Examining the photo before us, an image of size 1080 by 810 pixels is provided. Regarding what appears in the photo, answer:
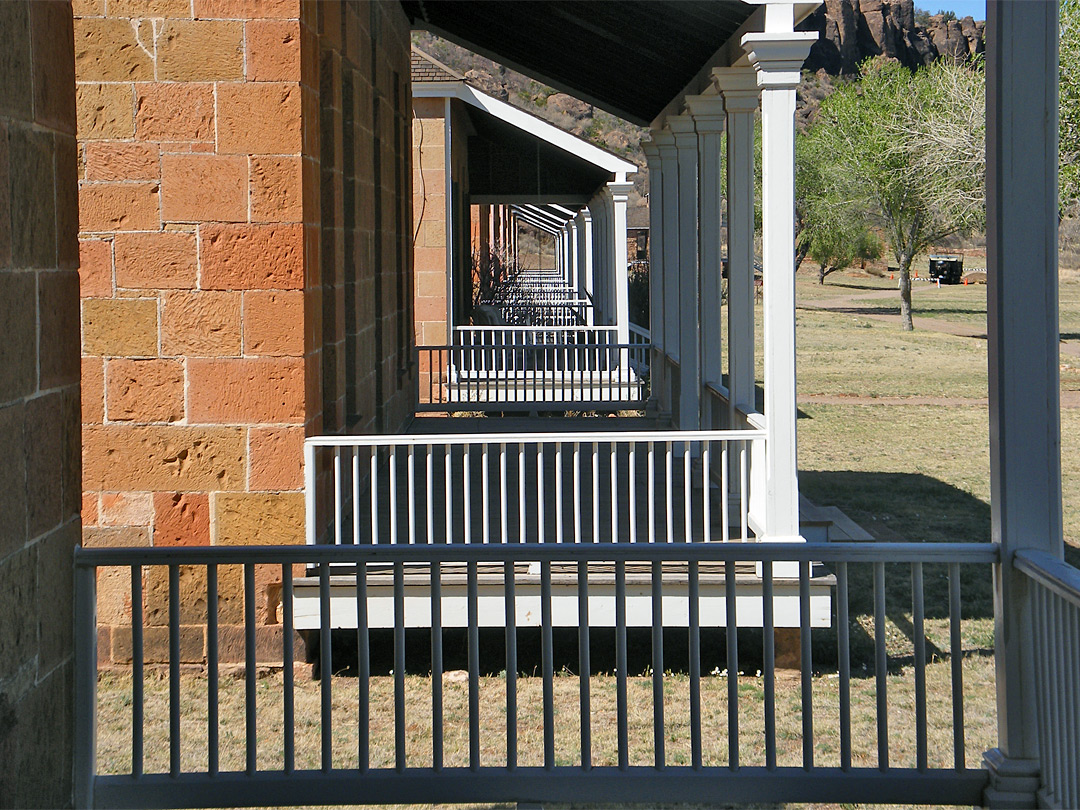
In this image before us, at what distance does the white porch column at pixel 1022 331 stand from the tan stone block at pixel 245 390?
139 inches

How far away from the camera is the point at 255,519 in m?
6.44

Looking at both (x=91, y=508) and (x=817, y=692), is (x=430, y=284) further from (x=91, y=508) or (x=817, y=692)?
(x=817, y=692)

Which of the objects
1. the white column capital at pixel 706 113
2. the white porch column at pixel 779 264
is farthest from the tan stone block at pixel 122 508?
the white column capital at pixel 706 113

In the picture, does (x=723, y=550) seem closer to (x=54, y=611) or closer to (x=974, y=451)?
(x=54, y=611)

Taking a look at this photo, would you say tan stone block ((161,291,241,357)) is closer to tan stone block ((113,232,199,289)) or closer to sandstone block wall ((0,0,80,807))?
tan stone block ((113,232,199,289))

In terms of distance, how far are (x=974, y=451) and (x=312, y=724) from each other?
10875mm

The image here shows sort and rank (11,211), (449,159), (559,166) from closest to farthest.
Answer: (11,211), (449,159), (559,166)

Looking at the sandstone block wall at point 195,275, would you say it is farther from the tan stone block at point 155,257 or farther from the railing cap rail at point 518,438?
the railing cap rail at point 518,438

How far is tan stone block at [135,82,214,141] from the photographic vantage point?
6.22 metres

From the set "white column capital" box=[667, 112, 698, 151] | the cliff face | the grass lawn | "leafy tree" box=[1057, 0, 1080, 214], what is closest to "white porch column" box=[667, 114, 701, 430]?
"white column capital" box=[667, 112, 698, 151]

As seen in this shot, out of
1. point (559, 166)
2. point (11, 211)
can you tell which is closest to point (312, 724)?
point (11, 211)

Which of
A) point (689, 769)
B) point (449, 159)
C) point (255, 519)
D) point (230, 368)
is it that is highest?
point (449, 159)

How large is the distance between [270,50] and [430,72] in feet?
Result: 30.4

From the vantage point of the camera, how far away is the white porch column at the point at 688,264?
10656 mm
